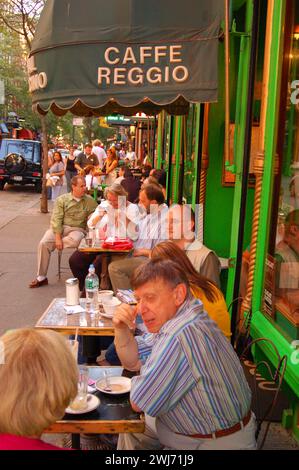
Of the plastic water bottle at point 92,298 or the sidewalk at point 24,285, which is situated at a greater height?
the plastic water bottle at point 92,298

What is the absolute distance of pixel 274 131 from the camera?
3.88m

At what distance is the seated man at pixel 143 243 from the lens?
237 inches

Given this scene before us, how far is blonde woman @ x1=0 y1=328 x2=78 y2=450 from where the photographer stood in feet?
5.63

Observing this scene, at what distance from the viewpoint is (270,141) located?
12.8ft

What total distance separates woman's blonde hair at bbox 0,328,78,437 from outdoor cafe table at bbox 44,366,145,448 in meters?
0.61

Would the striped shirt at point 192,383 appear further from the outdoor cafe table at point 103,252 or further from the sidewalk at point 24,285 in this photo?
the outdoor cafe table at point 103,252

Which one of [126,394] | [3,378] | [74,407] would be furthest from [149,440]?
[3,378]

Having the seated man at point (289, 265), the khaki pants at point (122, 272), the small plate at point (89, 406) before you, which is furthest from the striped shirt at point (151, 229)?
the small plate at point (89, 406)

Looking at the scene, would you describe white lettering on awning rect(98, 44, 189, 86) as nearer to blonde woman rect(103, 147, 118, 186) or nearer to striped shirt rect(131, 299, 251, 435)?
striped shirt rect(131, 299, 251, 435)

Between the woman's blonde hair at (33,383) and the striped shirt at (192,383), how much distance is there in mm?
495

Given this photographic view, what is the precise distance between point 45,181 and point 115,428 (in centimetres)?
1188

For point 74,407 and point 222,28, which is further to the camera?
point 222,28

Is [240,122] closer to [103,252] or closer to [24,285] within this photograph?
[103,252]
